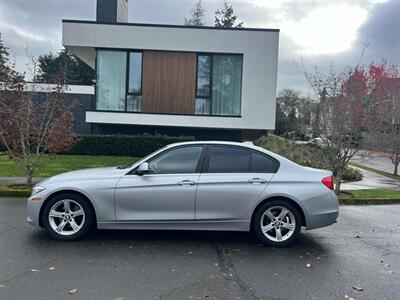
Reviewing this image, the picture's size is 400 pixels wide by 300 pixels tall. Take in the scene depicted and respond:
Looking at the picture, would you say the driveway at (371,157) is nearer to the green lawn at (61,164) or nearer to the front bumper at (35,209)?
the green lawn at (61,164)

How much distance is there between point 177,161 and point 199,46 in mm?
14018

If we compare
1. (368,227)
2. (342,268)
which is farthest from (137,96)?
(342,268)

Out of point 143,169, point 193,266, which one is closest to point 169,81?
point 143,169

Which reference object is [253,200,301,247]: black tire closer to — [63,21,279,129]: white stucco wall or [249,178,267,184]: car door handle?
[249,178,267,184]: car door handle

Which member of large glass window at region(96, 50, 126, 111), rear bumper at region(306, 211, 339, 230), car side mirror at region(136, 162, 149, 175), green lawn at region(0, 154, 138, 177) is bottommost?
green lawn at region(0, 154, 138, 177)

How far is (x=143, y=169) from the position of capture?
17.8ft

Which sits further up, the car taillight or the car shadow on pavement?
the car taillight

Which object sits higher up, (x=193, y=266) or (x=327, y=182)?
(x=327, y=182)

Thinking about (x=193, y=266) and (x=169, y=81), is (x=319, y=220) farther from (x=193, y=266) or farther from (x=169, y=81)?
(x=169, y=81)

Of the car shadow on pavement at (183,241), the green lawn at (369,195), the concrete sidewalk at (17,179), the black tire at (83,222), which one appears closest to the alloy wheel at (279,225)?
the car shadow on pavement at (183,241)

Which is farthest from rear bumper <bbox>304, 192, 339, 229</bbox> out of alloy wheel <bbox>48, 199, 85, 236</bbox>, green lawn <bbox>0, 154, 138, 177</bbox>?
green lawn <bbox>0, 154, 138, 177</bbox>

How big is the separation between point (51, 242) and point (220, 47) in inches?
597

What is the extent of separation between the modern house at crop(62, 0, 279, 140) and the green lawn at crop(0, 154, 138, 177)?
9.81 ft

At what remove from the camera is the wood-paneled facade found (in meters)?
A: 18.7
